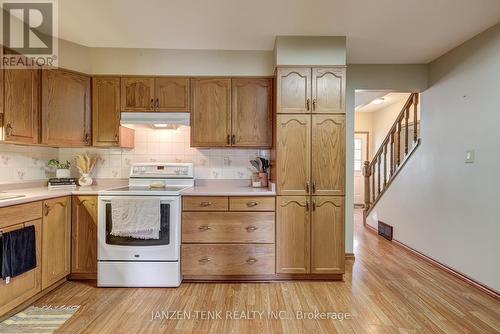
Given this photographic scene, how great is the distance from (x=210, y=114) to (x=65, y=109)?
4.91 ft

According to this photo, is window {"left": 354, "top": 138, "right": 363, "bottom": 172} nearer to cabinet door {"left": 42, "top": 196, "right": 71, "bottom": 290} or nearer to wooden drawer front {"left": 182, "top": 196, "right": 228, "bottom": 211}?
wooden drawer front {"left": 182, "top": 196, "right": 228, "bottom": 211}

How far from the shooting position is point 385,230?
4273 mm

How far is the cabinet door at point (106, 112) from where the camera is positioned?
116 inches

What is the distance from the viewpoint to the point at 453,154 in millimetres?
2916

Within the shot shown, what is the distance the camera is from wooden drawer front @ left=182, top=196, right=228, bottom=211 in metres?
2.62

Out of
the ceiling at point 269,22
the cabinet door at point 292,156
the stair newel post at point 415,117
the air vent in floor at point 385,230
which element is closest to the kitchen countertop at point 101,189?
the cabinet door at point 292,156

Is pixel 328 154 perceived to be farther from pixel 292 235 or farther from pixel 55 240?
pixel 55 240

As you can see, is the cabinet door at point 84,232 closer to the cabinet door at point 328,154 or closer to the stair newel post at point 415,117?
the cabinet door at point 328,154

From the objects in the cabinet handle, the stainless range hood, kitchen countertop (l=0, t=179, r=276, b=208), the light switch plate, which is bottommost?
kitchen countertop (l=0, t=179, r=276, b=208)

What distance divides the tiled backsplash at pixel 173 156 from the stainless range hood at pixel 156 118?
334mm

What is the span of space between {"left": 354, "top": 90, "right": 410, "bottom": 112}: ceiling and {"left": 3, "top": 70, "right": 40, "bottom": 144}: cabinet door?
142 inches

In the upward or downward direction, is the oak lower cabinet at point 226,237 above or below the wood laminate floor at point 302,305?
above

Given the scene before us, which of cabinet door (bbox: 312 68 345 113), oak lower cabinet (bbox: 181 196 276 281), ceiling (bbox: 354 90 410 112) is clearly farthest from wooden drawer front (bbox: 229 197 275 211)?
ceiling (bbox: 354 90 410 112)

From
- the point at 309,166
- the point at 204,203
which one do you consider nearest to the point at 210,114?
the point at 204,203
